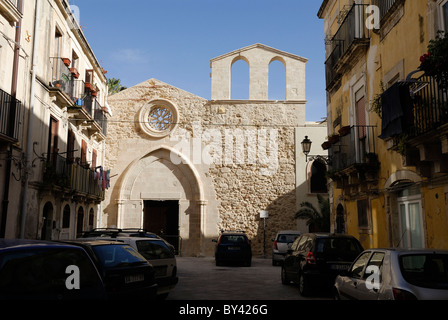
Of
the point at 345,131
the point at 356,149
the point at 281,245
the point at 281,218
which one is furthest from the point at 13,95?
the point at 281,218

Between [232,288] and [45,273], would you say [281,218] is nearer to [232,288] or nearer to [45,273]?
[232,288]

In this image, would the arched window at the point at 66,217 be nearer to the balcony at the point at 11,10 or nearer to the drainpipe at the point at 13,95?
the drainpipe at the point at 13,95

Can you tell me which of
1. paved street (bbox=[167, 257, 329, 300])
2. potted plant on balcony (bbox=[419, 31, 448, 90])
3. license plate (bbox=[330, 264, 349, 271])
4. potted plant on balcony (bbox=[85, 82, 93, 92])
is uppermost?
potted plant on balcony (bbox=[85, 82, 93, 92])

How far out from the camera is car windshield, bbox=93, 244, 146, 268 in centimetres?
646

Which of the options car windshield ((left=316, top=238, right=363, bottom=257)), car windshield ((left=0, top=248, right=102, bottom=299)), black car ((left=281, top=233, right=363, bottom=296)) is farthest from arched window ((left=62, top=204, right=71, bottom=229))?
car windshield ((left=0, top=248, right=102, bottom=299))

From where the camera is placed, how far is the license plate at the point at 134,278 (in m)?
6.32

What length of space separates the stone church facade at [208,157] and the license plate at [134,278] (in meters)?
16.1

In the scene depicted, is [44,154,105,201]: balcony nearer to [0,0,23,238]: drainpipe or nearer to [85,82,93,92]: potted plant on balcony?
[0,0,23,238]: drainpipe

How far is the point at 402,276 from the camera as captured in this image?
4641 mm

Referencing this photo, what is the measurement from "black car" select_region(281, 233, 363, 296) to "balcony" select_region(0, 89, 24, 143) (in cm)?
805

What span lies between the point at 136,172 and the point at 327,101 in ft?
39.5

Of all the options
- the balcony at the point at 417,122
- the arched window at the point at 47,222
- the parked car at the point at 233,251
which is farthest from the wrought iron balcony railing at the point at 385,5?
the arched window at the point at 47,222

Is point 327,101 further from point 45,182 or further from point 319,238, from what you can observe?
point 45,182

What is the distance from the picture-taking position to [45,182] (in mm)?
13789
